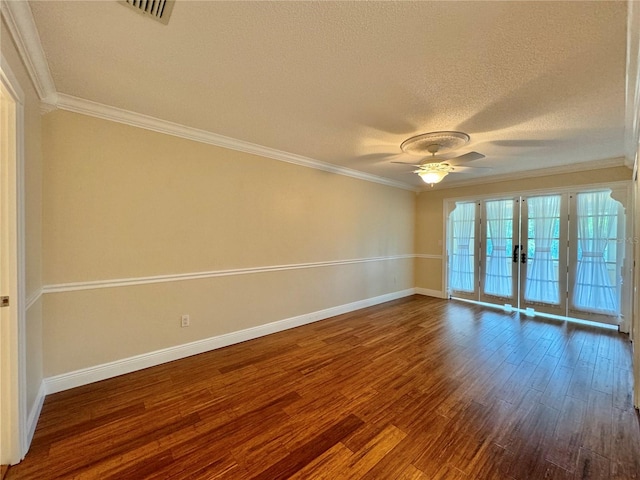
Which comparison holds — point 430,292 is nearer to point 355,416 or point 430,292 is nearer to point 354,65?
point 355,416

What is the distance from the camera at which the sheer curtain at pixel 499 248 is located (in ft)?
15.8

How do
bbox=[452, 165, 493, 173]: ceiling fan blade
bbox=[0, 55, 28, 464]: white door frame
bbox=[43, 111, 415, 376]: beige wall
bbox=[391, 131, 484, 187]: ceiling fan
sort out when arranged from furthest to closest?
bbox=[452, 165, 493, 173]: ceiling fan blade, bbox=[391, 131, 484, 187]: ceiling fan, bbox=[43, 111, 415, 376]: beige wall, bbox=[0, 55, 28, 464]: white door frame

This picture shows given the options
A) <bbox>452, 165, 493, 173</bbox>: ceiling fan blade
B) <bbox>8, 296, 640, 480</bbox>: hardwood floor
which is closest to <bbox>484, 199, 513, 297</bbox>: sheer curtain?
<bbox>452, 165, 493, 173</bbox>: ceiling fan blade

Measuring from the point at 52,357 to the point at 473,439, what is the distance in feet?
10.9

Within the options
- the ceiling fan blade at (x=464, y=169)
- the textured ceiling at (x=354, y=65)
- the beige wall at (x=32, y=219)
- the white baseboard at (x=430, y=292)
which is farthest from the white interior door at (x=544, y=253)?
the beige wall at (x=32, y=219)

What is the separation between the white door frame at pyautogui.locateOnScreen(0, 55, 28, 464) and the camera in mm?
1506

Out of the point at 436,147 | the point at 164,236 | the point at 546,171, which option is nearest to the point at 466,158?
the point at 436,147

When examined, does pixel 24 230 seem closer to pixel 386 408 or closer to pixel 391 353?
pixel 386 408

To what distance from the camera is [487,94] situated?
6.76 feet

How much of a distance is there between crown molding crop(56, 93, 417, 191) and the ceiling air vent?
4.62 ft

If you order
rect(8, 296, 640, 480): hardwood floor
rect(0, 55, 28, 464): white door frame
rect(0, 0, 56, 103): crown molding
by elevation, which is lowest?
rect(8, 296, 640, 480): hardwood floor

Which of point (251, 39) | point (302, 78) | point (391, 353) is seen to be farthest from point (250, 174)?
point (391, 353)

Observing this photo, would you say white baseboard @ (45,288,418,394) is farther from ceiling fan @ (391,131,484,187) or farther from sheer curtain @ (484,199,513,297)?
sheer curtain @ (484,199,513,297)

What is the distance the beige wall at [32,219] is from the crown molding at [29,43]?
0.17 ft
